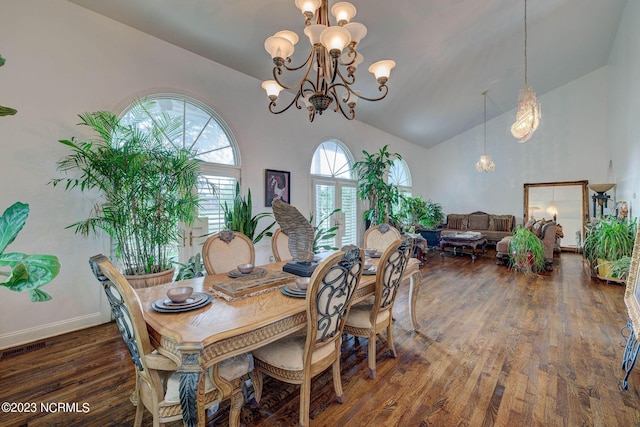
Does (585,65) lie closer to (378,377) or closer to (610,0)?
(610,0)

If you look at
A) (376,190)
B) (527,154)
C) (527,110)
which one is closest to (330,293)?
(376,190)

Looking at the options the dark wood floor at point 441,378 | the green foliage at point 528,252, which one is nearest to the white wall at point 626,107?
the green foliage at point 528,252

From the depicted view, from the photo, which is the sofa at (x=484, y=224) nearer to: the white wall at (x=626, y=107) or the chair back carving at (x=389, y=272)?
the white wall at (x=626, y=107)

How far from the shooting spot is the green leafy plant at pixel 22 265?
3.53ft

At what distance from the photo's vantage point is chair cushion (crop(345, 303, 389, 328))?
2.10 meters

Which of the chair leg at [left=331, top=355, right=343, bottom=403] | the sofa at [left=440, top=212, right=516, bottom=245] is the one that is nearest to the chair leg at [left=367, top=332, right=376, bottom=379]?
the chair leg at [left=331, top=355, right=343, bottom=403]

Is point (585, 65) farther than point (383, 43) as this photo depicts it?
Yes

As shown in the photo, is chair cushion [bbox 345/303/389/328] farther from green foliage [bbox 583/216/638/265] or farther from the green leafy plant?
green foliage [bbox 583/216/638/265]

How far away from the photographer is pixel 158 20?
290 centimetres

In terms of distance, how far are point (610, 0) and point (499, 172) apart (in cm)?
465

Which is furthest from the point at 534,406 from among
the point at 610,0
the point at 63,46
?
the point at 610,0

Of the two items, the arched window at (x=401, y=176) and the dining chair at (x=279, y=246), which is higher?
the arched window at (x=401, y=176)

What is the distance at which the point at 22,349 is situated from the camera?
7.86 feet

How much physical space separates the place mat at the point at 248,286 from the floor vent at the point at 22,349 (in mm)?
2012
